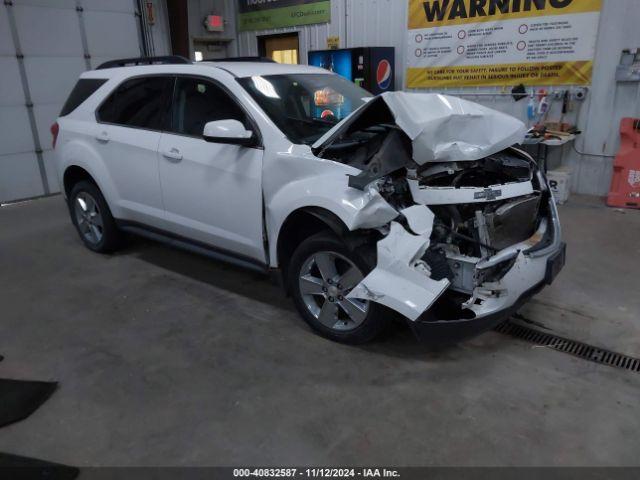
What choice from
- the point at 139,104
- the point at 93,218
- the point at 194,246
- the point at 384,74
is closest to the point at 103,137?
the point at 139,104

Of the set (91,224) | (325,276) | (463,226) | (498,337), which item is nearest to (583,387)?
(498,337)

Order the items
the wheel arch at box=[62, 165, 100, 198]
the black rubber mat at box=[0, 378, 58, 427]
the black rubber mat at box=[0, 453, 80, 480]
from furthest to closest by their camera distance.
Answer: the wheel arch at box=[62, 165, 100, 198]
the black rubber mat at box=[0, 378, 58, 427]
the black rubber mat at box=[0, 453, 80, 480]

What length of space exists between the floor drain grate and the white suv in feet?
1.54

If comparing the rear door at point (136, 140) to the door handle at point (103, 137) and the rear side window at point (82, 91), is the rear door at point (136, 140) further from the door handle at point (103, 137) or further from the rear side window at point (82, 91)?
the rear side window at point (82, 91)

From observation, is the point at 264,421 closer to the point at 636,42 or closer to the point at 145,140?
the point at 145,140

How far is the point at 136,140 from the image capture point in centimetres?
385

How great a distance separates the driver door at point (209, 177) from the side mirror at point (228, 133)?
93 mm

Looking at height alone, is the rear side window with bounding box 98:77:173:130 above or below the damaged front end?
above

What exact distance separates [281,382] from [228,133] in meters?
1.49

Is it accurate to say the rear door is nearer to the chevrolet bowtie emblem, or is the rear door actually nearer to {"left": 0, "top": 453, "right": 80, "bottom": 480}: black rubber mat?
{"left": 0, "top": 453, "right": 80, "bottom": 480}: black rubber mat

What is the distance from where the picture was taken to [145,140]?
3.79 meters

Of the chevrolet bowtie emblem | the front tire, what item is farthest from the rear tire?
the chevrolet bowtie emblem

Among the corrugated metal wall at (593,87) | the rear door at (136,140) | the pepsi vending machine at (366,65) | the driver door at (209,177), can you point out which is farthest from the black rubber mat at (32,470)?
the pepsi vending machine at (366,65)

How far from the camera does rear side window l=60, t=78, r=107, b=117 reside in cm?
432
